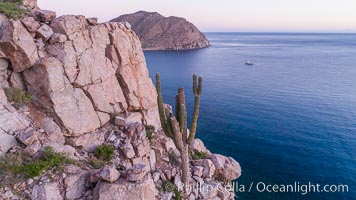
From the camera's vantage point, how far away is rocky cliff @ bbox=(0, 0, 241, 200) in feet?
38.7

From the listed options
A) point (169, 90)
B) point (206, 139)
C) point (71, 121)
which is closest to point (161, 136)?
point (71, 121)

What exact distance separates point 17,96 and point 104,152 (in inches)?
197

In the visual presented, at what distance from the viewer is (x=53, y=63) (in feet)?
45.7

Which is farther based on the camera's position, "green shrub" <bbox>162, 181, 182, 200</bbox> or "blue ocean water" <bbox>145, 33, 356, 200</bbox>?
"blue ocean water" <bbox>145, 33, 356, 200</bbox>

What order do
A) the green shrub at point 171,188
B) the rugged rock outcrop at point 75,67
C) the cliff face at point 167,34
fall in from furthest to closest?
the cliff face at point 167,34
the green shrub at point 171,188
the rugged rock outcrop at point 75,67

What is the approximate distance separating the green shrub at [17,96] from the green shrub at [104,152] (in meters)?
4.22

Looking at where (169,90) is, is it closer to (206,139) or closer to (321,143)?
(206,139)

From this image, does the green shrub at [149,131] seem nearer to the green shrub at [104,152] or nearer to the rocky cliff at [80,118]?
the rocky cliff at [80,118]

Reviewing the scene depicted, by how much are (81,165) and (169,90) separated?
39.7 m

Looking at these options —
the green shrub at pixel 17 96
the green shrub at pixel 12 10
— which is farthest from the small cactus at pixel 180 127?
the green shrub at pixel 12 10

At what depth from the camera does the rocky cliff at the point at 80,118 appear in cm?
1180

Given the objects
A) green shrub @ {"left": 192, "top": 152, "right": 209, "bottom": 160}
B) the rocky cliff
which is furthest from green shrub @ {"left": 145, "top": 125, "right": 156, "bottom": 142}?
green shrub @ {"left": 192, "top": 152, "right": 209, "bottom": 160}

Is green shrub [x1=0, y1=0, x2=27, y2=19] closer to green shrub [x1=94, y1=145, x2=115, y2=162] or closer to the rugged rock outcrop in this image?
the rugged rock outcrop

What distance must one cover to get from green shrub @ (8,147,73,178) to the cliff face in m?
129
